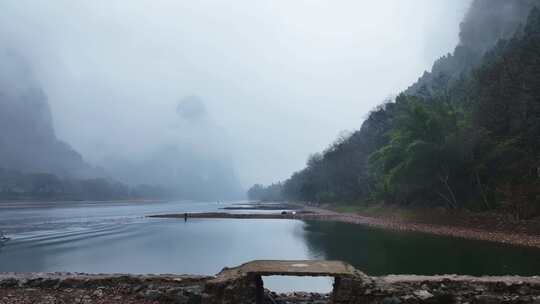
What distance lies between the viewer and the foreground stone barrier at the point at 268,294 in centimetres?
1127

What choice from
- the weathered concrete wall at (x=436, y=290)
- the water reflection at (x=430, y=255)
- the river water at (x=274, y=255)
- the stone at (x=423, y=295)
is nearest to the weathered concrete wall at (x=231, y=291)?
the weathered concrete wall at (x=436, y=290)

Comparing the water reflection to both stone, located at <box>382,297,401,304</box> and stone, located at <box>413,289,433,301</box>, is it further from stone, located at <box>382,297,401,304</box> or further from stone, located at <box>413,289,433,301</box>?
stone, located at <box>382,297,401,304</box>

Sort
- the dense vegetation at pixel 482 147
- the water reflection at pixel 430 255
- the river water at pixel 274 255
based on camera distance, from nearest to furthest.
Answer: the water reflection at pixel 430 255 < the river water at pixel 274 255 < the dense vegetation at pixel 482 147

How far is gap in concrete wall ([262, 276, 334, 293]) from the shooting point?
50.0ft

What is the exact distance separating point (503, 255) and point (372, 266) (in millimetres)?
8064

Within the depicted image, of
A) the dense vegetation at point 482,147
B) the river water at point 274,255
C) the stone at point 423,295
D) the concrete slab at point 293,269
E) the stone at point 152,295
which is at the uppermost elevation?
the dense vegetation at point 482,147

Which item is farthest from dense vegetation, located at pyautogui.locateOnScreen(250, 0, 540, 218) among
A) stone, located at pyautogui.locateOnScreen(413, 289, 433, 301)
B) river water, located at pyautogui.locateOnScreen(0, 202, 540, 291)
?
stone, located at pyautogui.locateOnScreen(413, 289, 433, 301)

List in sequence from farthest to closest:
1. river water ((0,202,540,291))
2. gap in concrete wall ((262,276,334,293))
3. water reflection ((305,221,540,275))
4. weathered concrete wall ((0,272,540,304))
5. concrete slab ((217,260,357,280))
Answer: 1. river water ((0,202,540,291))
2. water reflection ((305,221,540,275))
3. gap in concrete wall ((262,276,334,293))
4. weathered concrete wall ((0,272,540,304))
5. concrete slab ((217,260,357,280))

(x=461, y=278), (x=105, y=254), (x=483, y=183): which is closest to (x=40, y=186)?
(x=105, y=254)

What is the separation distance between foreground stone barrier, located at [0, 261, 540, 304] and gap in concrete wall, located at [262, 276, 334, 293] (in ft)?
8.02

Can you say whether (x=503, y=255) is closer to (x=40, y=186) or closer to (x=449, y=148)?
(x=449, y=148)

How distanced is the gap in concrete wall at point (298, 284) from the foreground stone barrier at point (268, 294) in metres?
2.45

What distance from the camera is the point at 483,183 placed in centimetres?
4147

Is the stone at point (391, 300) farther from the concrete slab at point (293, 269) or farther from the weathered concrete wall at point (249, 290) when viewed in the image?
the concrete slab at point (293, 269)
